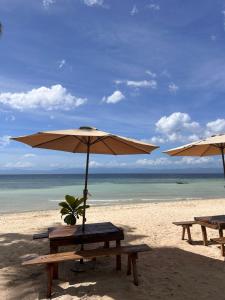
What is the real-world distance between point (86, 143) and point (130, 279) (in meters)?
2.37

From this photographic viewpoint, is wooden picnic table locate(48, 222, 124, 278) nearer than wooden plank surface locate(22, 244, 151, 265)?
No

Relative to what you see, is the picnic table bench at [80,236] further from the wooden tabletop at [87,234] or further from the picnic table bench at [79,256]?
the picnic table bench at [79,256]

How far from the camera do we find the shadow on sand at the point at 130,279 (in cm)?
418

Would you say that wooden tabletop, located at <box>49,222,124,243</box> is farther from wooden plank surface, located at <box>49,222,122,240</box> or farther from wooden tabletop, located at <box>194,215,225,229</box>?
wooden tabletop, located at <box>194,215,225,229</box>

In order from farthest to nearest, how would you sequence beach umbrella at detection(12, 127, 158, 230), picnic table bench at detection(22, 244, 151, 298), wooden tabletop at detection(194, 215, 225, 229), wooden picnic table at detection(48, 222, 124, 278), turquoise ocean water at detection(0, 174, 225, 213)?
turquoise ocean water at detection(0, 174, 225, 213) → wooden tabletop at detection(194, 215, 225, 229) → beach umbrella at detection(12, 127, 158, 230) → wooden picnic table at detection(48, 222, 124, 278) → picnic table bench at detection(22, 244, 151, 298)

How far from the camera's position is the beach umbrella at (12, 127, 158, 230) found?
4.86 metres

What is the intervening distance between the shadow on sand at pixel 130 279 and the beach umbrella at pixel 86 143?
39.6 inches

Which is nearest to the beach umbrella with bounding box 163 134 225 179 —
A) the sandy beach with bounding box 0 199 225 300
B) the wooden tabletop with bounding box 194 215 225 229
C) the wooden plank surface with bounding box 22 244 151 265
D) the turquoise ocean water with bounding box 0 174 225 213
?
the wooden tabletop with bounding box 194 215 225 229

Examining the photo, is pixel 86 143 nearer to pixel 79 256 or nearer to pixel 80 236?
pixel 80 236

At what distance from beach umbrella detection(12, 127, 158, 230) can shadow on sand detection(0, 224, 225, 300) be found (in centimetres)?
101

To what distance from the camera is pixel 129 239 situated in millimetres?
7887

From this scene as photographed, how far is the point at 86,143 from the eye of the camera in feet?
18.0

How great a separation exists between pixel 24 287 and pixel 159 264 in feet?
7.77

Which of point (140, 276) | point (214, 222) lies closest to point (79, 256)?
point (140, 276)
